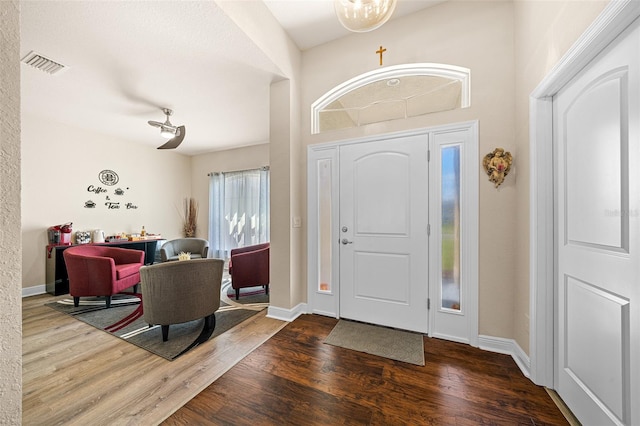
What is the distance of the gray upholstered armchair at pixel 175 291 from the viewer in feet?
7.20

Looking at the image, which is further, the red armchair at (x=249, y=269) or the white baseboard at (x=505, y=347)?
the red armchair at (x=249, y=269)

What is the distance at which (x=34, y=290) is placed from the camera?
3600 mm

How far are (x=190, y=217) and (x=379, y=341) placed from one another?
5460mm

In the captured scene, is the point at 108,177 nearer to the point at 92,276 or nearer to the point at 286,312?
the point at 92,276

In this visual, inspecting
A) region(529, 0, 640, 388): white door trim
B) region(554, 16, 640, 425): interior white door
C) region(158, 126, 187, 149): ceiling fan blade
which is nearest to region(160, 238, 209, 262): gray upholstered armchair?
region(158, 126, 187, 149): ceiling fan blade

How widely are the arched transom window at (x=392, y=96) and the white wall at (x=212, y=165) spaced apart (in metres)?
2.85

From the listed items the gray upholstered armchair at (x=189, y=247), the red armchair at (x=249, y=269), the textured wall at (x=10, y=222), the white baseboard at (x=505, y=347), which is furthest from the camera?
the gray upholstered armchair at (x=189, y=247)

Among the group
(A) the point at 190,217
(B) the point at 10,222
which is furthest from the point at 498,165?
(A) the point at 190,217

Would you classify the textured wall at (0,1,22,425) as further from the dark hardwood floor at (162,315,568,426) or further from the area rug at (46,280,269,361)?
the area rug at (46,280,269,361)

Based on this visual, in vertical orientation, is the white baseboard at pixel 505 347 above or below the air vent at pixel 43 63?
below

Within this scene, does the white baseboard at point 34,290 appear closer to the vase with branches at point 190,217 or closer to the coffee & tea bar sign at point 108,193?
the coffee & tea bar sign at point 108,193

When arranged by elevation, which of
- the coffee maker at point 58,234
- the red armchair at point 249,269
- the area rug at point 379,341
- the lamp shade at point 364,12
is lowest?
the area rug at point 379,341

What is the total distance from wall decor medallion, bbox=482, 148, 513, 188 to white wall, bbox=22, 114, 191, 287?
5.97 m

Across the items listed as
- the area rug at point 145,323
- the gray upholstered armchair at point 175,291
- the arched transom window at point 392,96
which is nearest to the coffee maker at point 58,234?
the area rug at point 145,323
